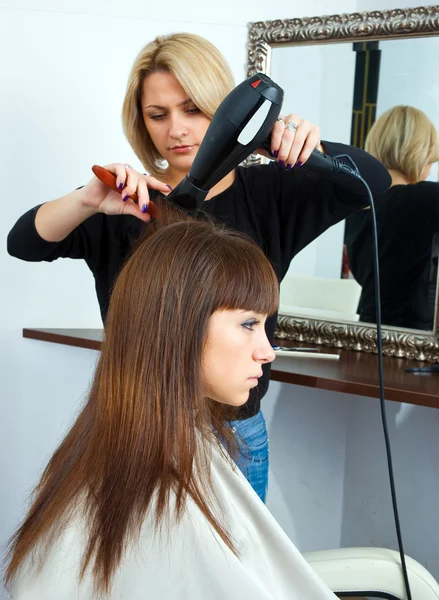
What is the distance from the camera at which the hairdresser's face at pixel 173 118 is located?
4.73ft

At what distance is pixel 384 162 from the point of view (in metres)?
2.05

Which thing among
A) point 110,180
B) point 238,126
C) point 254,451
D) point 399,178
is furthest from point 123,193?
point 399,178

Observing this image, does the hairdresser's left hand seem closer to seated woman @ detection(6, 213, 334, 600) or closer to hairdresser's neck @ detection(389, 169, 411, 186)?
seated woman @ detection(6, 213, 334, 600)

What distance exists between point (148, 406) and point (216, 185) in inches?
20.8

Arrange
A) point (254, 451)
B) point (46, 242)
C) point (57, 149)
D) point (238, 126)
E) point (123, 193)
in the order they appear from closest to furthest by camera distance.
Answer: point (238, 126)
point (123, 193)
point (46, 242)
point (254, 451)
point (57, 149)

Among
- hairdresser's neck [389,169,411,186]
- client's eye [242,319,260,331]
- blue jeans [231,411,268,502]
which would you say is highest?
hairdresser's neck [389,169,411,186]

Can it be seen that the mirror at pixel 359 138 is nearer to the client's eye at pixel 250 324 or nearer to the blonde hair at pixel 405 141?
the blonde hair at pixel 405 141

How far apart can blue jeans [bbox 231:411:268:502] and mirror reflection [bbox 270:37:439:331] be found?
69 centimetres

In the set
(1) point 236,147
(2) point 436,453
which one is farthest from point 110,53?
(2) point 436,453

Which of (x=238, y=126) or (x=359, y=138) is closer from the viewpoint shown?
(x=238, y=126)

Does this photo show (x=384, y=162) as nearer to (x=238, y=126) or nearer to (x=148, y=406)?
(x=238, y=126)

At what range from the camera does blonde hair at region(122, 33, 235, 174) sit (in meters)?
1.41

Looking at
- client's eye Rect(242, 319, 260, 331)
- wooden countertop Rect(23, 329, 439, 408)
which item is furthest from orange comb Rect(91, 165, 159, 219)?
wooden countertop Rect(23, 329, 439, 408)

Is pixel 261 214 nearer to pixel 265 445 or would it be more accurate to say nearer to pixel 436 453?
pixel 265 445
